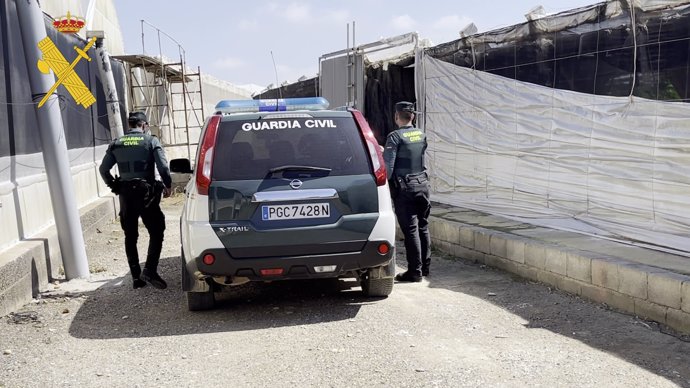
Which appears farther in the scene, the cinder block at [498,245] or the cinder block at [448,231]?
the cinder block at [448,231]

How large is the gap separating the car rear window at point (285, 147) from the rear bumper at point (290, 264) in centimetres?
63

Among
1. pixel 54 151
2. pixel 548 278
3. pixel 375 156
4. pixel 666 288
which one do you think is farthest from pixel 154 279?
pixel 666 288

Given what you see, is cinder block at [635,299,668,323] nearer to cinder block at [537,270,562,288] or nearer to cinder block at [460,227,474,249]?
cinder block at [537,270,562,288]

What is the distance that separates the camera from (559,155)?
7.91 m

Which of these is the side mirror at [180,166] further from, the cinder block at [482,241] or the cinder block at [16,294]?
the cinder block at [482,241]

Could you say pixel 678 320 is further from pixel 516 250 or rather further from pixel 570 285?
pixel 516 250

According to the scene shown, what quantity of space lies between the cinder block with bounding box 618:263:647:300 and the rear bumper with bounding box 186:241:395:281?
1.93 meters

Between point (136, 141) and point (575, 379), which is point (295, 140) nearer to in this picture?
point (136, 141)

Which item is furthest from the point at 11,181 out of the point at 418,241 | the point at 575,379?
the point at 575,379

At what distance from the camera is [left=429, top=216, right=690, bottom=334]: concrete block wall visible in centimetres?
521

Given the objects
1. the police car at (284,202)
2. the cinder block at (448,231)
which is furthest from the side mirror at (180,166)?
the cinder block at (448,231)

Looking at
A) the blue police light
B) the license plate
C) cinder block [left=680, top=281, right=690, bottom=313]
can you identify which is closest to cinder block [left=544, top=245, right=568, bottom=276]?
cinder block [left=680, top=281, right=690, bottom=313]

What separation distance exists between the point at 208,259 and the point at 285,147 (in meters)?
1.07

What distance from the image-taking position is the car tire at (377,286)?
6.00 m
